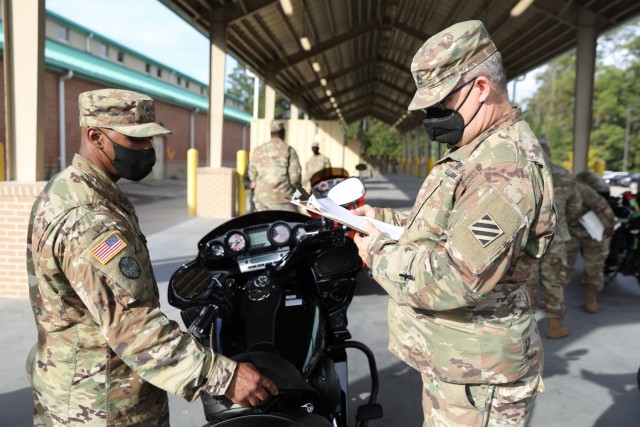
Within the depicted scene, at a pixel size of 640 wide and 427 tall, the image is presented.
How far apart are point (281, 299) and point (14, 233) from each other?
4579mm

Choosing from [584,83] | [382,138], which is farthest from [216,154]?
[382,138]

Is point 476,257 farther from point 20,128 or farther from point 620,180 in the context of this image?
point 620,180

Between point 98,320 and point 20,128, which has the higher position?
point 20,128

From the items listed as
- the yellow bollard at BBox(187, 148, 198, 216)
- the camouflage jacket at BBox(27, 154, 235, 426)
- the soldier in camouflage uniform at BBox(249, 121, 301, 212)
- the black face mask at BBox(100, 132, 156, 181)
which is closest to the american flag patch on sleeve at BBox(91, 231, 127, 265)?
the camouflage jacket at BBox(27, 154, 235, 426)

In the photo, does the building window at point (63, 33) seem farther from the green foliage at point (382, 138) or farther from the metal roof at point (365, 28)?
the green foliage at point (382, 138)

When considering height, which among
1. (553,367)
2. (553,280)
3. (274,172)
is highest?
(274,172)

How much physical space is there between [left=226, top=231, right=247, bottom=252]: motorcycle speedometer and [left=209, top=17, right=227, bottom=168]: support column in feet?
32.9

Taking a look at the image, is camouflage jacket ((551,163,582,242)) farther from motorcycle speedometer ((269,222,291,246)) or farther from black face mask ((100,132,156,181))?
black face mask ((100,132,156,181))

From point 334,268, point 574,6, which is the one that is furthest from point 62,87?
point 334,268

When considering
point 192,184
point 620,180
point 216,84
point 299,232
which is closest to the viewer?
point 299,232

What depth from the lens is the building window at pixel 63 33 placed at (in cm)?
2933

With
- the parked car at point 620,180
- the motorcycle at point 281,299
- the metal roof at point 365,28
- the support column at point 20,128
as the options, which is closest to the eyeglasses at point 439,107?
the motorcycle at point 281,299

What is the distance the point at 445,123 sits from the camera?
1.75m

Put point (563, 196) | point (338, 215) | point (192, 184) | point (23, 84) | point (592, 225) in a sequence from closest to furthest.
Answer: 1. point (338, 215)
2. point (563, 196)
3. point (592, 225)
4. point (23, 84)
5. point (192, 184)
